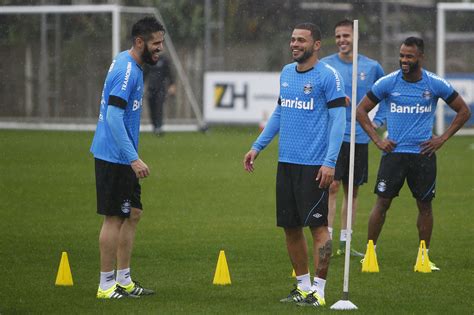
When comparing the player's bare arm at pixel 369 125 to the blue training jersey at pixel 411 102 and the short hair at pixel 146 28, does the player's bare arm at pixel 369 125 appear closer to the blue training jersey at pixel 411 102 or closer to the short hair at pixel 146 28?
the blue training jersey at pixel 411 102

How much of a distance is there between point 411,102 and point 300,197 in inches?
97.3

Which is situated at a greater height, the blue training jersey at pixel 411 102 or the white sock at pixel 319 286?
the blue training jersey at pixel 411 102

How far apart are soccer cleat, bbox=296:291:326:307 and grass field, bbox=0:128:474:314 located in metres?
0.16

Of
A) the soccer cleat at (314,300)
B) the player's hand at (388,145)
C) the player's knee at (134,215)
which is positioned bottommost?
the soccer cleat at (314,300)

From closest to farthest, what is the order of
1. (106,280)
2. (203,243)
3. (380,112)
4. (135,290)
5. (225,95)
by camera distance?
(106,280) → (135,290) → (380,112) → (203,243) → (225,95)

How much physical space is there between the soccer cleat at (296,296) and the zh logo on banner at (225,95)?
22.5m

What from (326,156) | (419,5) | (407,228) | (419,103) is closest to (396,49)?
(419,5)

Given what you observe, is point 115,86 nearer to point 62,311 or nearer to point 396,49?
point 62,311

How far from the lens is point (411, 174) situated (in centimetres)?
1146

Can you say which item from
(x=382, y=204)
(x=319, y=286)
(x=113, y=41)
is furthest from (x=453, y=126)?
(x=113, y=41)

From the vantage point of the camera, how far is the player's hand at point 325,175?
9.03 metres

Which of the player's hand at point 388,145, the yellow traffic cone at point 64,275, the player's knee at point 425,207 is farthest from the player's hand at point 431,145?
the yellow traffic cone at point 64,275

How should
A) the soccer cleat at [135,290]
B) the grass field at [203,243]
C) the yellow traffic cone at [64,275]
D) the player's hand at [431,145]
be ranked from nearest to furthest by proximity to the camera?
the grass field at [203,243]
the soccer cleat at [135,290]
the yellow traffic cone at [64,275]
the player's hand at [431,145]

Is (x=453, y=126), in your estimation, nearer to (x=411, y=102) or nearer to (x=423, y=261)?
(x=411, y=102)
